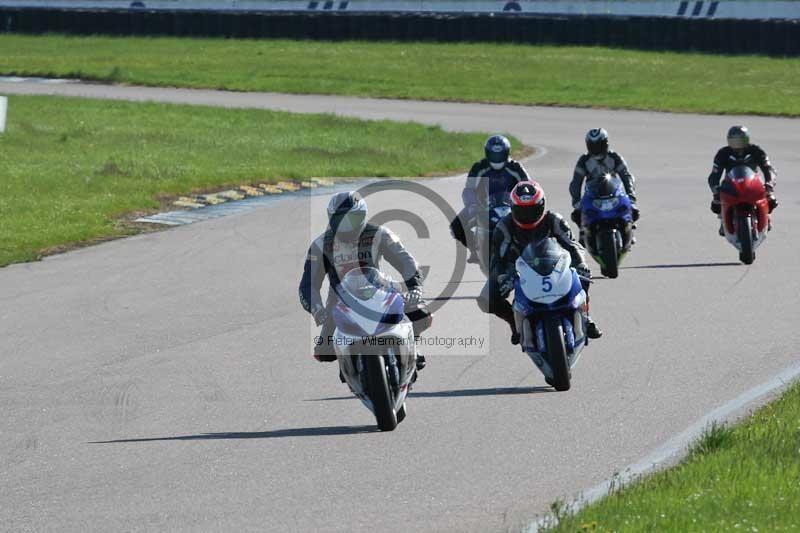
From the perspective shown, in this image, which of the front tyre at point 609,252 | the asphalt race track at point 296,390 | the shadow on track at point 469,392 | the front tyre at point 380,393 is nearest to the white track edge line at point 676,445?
the asphalt race track at point 296,390

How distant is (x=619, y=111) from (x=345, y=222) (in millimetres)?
27840

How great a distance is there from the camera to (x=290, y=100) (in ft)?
129

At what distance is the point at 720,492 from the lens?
7.00 meters

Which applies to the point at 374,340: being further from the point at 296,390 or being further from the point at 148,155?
the point at 148,155

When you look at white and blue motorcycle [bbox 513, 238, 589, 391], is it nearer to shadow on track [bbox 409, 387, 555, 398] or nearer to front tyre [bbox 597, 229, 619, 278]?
shadow on track [bbox 409, 387, 555, 398]

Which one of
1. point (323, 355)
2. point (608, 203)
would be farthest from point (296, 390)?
point (608, 203)

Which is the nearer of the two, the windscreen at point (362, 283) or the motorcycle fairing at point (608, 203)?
the windscreen at point (362, 283)

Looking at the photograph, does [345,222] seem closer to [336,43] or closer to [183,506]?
[183,506]

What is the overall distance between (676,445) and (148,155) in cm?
1863

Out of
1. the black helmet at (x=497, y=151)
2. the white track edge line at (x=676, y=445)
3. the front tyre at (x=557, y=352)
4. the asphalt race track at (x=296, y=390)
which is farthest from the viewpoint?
the black helmet at (x=497, y=151)

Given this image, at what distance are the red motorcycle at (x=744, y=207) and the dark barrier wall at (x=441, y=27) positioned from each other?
89.0 ft

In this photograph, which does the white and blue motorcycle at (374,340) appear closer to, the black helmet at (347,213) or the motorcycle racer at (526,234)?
the black helmet at (347,213)

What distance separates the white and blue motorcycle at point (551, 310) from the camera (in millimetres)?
9891

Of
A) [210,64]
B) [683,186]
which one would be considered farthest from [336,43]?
[683,186]
